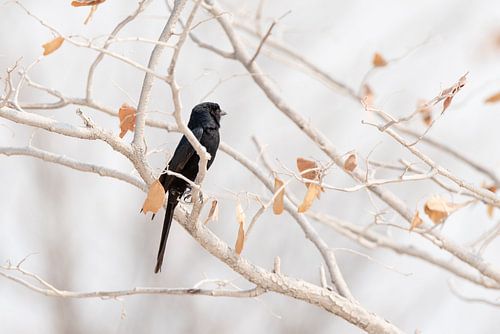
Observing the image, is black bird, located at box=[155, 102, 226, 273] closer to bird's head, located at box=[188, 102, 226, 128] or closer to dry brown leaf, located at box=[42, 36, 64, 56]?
bird's head, located at box=[188, 102, 226, 128]

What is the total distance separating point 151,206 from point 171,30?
2.25 ft

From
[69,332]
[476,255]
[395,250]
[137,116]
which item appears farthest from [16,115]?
[69,332]

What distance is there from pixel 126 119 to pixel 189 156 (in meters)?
0.80

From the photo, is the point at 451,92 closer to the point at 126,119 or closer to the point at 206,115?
the point at 126,119

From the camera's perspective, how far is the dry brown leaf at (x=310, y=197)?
11.0 feet

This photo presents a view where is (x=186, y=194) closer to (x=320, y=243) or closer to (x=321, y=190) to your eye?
→ (x=320, y=243)

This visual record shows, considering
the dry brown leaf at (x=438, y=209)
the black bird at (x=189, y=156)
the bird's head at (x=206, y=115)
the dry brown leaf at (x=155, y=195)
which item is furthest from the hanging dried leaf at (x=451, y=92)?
the bird's head at (x=206, y=115)

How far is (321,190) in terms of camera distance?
3.45 m

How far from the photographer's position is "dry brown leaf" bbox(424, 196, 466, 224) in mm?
3912

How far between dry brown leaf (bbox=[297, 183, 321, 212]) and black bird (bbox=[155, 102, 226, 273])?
2.07 ft

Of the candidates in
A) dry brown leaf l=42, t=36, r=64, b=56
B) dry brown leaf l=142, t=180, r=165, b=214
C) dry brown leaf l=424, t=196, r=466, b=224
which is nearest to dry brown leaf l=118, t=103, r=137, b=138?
dry brown leaf l=142, t=180, r=165, b=214

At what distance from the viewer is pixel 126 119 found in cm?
329

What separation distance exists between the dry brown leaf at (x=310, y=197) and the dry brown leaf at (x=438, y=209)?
0.78m

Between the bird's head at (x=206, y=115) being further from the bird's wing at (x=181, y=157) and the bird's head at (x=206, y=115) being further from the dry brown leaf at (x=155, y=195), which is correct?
the dry brown leaf at (x=155, y=195)
